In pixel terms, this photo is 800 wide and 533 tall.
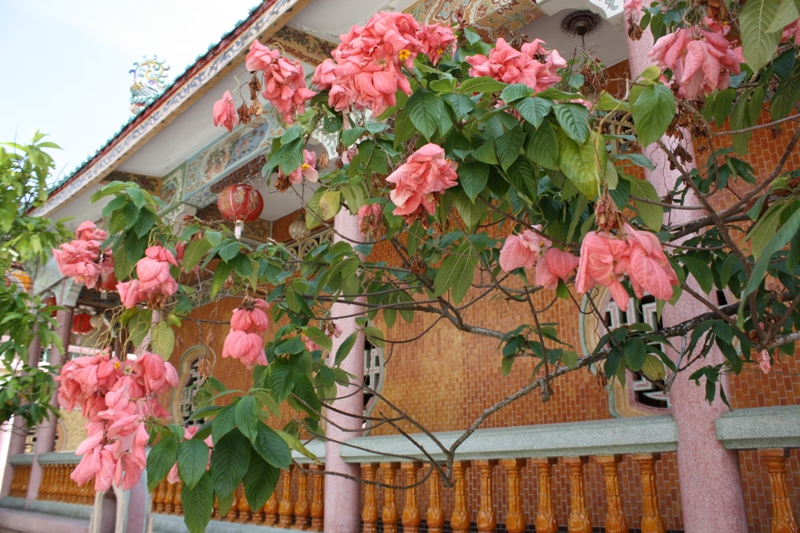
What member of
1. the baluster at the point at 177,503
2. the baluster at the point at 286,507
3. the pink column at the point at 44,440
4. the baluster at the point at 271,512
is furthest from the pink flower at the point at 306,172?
the pink column at the point at 44,440

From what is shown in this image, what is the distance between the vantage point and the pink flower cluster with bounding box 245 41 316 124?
1902 millimetres

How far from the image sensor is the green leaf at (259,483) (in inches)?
58.9

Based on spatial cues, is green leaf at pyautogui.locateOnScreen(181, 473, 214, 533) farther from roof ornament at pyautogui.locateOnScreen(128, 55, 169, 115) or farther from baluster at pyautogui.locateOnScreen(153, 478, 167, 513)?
roof ornament at pyautogui.locateOnScreen(128, 55, 169, 115)

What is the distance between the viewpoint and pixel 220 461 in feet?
4.84

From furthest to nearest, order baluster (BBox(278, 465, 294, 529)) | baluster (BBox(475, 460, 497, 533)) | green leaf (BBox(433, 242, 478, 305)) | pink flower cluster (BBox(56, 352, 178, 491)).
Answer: baluster (BBox(278, 465, 294, 529)), baluster (BBox(475, 460, 497, 533)), green leaf (BBox(433, 242, 478, 305)), pink flower cluster (BBox(56, 352, 178, 491))

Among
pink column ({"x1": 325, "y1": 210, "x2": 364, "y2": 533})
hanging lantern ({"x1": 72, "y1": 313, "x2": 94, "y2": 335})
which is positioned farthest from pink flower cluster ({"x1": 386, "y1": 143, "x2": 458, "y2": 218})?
hanging lantern ({"x1": 72, "y1": 313, "x2": 94, "y2": 335})

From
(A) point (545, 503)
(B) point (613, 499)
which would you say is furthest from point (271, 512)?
(B) point (613, 499)

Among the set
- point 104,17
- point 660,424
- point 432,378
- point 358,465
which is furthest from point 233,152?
point 104,17

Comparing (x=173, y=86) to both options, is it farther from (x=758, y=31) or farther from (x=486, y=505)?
(x=758, y=31)

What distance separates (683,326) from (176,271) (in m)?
1.80

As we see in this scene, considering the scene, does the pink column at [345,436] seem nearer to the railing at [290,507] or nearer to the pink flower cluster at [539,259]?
the railing at [290,507]

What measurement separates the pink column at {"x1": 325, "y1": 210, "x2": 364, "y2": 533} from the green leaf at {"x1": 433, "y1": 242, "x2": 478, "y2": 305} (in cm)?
180

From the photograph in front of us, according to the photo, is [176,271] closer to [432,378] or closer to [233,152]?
[432,378]

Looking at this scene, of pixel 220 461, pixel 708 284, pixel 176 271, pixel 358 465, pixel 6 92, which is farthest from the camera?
pixel 6 92
